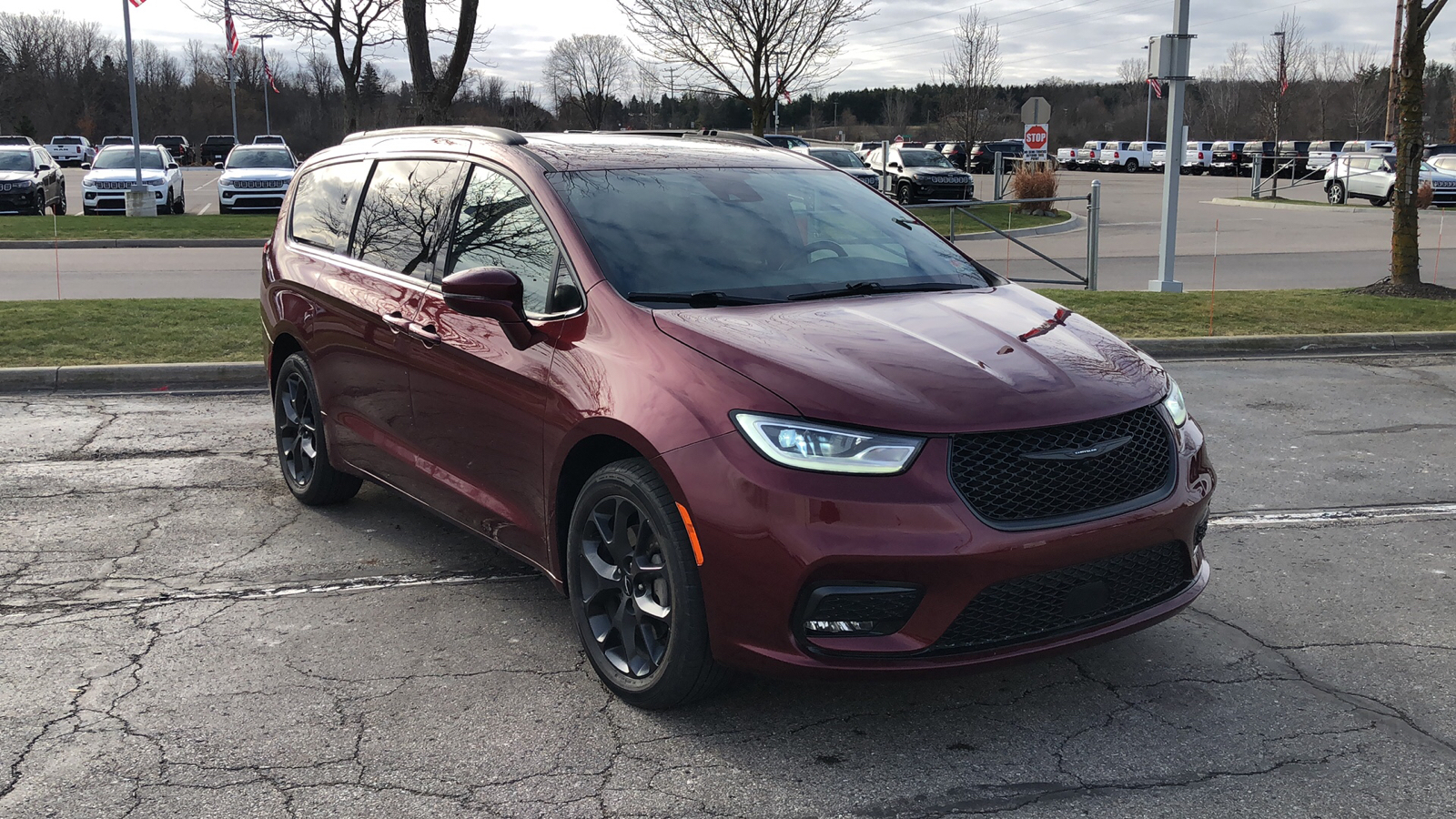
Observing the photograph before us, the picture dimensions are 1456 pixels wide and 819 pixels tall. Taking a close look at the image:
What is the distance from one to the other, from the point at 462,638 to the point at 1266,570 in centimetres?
325

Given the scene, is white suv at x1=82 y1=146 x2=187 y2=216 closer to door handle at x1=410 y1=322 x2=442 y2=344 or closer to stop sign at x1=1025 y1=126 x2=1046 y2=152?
stop sign at x1=1025 y1=126 x2=1046 y2=152

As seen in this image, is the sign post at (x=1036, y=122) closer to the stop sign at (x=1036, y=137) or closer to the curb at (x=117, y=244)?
the stop sign at (x=1036, y=137)

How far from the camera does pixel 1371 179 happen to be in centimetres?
3544

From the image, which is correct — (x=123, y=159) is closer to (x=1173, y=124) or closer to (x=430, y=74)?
(x=430, y=74)

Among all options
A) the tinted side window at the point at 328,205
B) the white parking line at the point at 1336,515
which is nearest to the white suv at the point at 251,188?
the tinted side window at the point at 328,205

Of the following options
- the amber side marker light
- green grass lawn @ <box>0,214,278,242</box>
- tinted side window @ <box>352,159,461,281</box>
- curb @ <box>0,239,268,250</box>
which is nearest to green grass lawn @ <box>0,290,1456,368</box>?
tinted side window @ <box>352,159,461,281</box>

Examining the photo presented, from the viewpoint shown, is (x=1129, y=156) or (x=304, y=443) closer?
(x=304, y=443)

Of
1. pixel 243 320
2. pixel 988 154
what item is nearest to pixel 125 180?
pixel 243 320

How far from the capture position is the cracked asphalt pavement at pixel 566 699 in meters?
3.30

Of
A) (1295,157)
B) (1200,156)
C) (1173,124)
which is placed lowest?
(1173,124)

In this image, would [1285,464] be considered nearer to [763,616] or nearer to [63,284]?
[763,616]

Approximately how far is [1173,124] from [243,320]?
10445mm

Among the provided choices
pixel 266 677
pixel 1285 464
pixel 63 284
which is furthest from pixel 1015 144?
pixel 266 677

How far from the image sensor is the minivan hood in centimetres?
339
